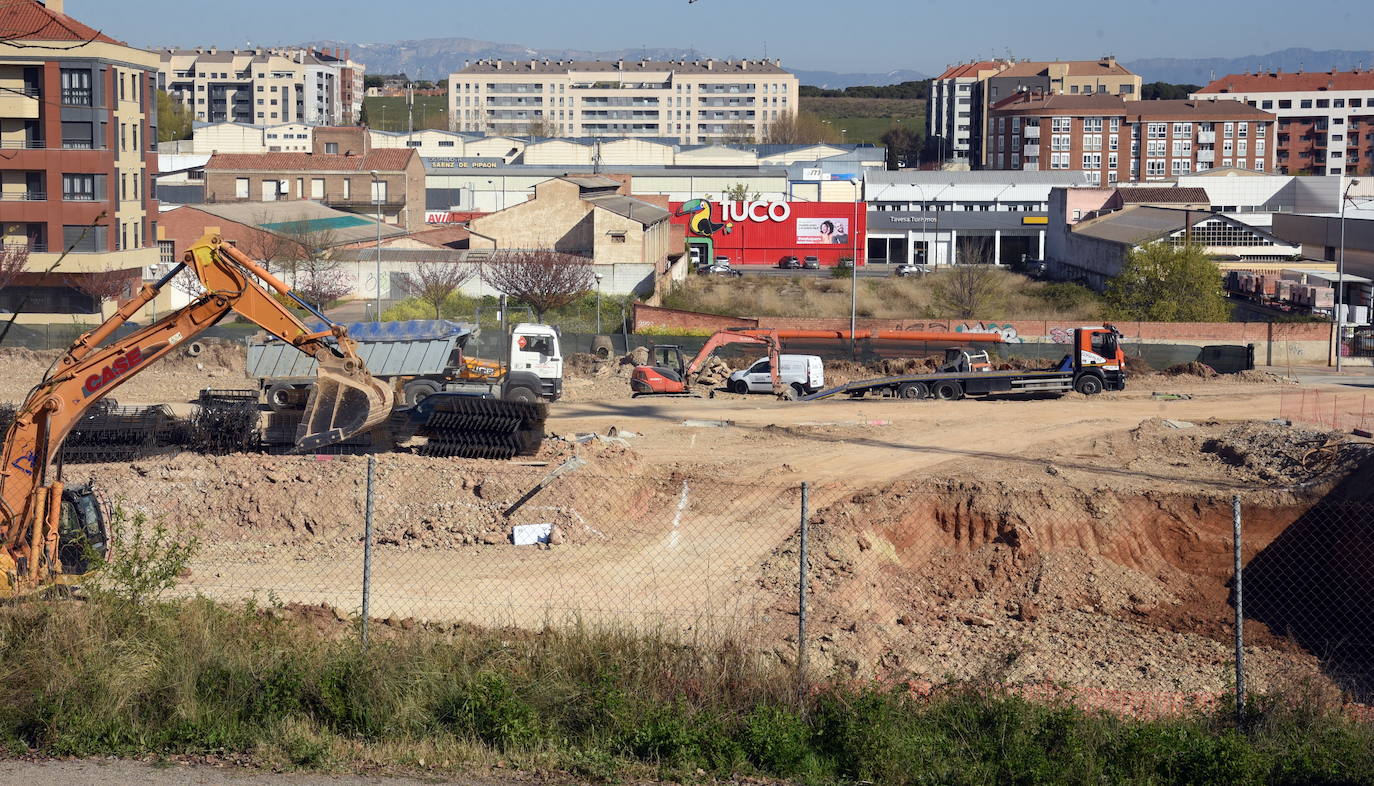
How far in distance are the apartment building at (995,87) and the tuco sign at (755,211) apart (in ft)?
178

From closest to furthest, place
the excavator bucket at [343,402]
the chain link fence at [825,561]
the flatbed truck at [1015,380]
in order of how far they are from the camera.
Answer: the chain link fence at [825,561], the excavator bucket at [343,402], the flatbed truck at [1015,380]

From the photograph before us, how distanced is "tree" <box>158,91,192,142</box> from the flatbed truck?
9791 centimetres

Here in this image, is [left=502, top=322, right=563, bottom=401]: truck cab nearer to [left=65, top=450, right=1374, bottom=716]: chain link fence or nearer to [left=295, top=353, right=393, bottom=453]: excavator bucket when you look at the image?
[left=65, top=450, right=1374, bottom=716]: chain link fence

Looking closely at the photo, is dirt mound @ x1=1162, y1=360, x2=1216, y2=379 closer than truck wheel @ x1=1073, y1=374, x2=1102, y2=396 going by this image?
No

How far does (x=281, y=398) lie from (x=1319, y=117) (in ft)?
424

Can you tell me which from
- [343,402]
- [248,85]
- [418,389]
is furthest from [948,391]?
[248,85]

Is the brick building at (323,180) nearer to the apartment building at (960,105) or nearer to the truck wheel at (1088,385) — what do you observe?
the truck wheel at (1088,385)

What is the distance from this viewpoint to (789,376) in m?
33.1

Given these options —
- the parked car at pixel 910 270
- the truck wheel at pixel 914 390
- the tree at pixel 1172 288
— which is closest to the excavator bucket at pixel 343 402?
the truck wheel at pixel 914 390

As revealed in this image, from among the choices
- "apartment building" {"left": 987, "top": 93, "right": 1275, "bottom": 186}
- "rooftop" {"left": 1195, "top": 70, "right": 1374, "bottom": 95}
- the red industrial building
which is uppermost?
"rooftop" {"left": 1195, "top": 70, "right": 1374, "bottom": 95}

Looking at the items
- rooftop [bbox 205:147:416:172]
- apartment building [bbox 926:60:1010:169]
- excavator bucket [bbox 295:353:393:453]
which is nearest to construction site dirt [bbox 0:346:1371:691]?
excavator bucket [bbox 295:353:393:453]

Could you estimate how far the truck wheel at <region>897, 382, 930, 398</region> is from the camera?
105 ft

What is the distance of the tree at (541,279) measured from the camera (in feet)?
160

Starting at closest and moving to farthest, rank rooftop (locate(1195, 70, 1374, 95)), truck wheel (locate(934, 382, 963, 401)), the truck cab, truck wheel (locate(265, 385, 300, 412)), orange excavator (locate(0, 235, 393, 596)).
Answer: orange excavator (locate(0, 235, 393, 596)) < truck wheel (locate(265, 385, 300, 412)) < the truck cab < truck wheel (locate(934, 382, 963, 401)) < rooftop (locate(1195, 70, 1374, 95))
